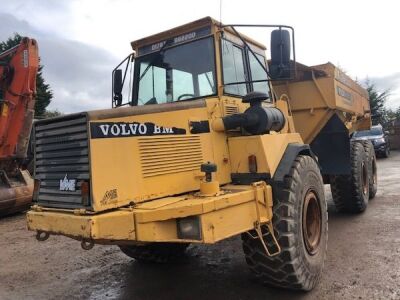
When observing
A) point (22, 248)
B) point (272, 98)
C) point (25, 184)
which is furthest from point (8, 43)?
point (272, 98)

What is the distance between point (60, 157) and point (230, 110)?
1.70m

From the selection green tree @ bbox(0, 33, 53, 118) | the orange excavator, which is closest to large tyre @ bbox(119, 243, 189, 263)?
the orange excavator

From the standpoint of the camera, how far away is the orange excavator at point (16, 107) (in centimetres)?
930

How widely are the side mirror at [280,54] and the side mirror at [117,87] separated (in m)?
1.96

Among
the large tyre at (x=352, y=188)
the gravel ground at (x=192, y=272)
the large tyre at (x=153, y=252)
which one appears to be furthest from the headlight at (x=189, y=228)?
the large tyre at (x=352, y=188)

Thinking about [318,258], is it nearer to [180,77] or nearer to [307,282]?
[307,282]

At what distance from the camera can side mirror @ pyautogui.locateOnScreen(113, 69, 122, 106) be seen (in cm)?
543

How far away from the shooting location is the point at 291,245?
4105 mm

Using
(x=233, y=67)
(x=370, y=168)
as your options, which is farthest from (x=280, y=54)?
(x=370, y=168)

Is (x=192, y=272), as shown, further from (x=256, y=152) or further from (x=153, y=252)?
(x=256, y=152)

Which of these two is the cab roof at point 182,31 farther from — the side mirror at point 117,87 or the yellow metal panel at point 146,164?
the yellow metal panel at point 146,164

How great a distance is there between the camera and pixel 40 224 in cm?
385

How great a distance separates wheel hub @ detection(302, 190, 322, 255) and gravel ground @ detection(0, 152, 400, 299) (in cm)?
39

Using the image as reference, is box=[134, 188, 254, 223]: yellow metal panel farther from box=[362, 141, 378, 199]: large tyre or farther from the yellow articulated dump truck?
box=[362, 141, 378, 199]: large tyre
